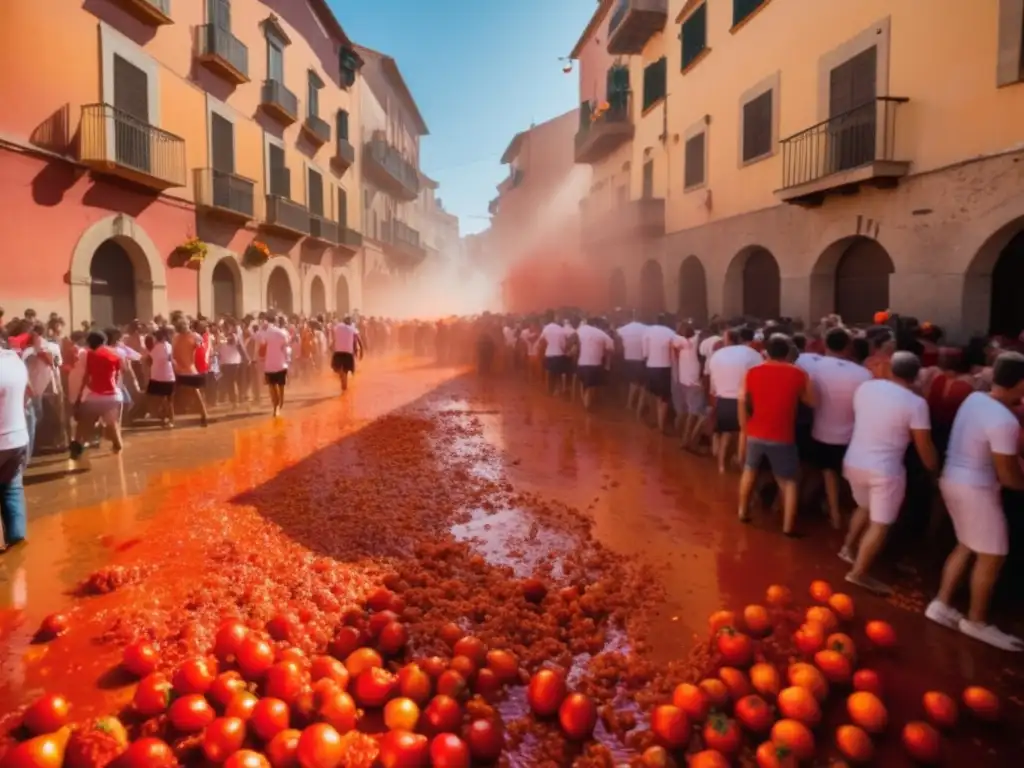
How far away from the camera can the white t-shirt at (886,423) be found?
4.77 meters

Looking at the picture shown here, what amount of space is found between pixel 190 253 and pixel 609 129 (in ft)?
46.0

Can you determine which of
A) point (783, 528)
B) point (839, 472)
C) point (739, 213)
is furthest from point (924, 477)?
point (739, 213)

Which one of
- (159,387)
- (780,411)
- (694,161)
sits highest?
(694,161)

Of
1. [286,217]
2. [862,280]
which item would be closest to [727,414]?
[862,280]

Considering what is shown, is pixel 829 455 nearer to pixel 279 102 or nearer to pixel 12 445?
pixel 12 445

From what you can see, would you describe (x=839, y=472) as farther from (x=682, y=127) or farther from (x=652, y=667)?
(x=682, y=127)

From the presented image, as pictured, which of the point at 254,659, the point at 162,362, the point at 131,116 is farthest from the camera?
the point at 131,116

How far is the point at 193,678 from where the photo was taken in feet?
11.4

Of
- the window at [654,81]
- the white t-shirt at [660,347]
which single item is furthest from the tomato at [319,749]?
the window at [654,81]

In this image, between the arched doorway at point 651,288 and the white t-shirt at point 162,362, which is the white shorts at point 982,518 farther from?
the arched doorway at point 651,288

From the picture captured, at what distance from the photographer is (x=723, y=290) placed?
1642 cm

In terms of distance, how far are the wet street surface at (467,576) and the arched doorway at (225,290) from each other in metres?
10.2

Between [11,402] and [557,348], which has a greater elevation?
[557,348]

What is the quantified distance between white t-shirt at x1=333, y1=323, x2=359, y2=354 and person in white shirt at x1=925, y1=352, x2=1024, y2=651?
41.1 feet
